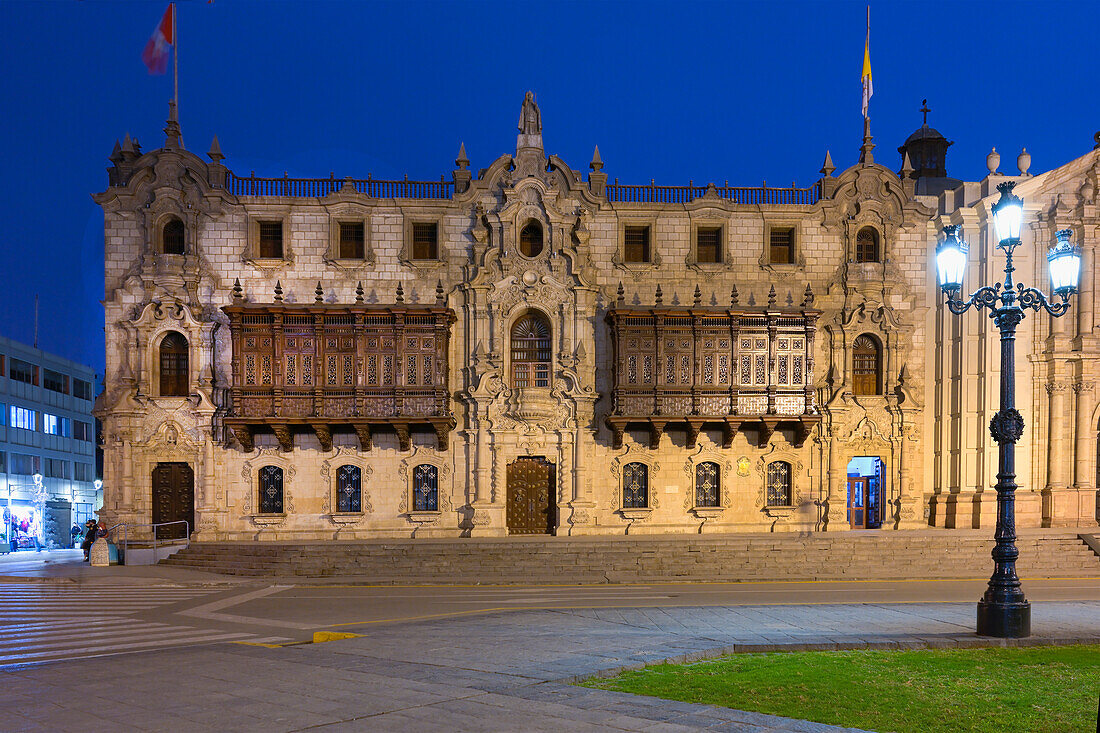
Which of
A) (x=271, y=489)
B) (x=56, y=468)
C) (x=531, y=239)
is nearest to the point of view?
(x=271, y=489)

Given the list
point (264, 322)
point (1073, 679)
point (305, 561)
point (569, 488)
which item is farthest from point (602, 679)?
point (264, 322)

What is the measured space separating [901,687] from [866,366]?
25805 mm

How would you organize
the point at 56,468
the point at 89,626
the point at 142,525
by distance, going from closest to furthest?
the point at 89,626 → the point at 142,525 → the point at 56,468

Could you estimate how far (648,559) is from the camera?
2764 centimetres

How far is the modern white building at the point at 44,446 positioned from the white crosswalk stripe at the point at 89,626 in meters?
32.9

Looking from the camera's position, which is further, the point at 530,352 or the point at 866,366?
the point at 866,366

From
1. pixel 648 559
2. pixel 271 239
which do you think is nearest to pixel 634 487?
pixel 648 559

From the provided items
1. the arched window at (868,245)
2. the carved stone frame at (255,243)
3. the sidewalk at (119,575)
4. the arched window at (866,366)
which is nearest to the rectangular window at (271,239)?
the carved stone frame at (255,243)

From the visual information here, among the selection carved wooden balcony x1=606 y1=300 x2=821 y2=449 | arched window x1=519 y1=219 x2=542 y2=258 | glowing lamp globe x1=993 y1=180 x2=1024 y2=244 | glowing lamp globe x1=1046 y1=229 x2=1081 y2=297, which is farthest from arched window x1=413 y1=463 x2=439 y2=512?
glowing lamp globe x1=1046 y1=229 x2=1081 y2=297

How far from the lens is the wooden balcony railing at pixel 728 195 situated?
33.9m

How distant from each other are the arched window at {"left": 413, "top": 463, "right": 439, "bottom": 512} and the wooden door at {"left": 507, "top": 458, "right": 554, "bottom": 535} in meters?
2.98

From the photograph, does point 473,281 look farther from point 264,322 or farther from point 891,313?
point 891,313

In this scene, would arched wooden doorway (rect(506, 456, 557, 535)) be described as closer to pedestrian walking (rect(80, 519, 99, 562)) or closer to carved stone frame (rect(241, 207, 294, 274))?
carved stone frame (rect(241, 207, 294, 274))

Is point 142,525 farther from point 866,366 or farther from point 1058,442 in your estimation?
point 1058,442
